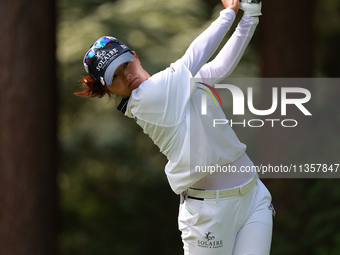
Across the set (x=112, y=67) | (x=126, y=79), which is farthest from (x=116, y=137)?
(x=112, y=67)

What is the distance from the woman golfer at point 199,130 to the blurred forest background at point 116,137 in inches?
106

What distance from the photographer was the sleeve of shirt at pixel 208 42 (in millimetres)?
3344

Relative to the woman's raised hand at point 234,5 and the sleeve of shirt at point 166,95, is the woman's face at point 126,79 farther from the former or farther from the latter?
the woman's raised hand at point 234,5

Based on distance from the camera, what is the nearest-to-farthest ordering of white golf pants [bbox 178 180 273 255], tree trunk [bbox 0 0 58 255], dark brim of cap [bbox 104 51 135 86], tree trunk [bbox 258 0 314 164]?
dark brim of cap [bbox 104 51 135 86] → white golf pants [bbox 178 180 273 255] → tree trunk [bbox 0 0 58 255] → tree trunk [bbox 258 0 314 164]

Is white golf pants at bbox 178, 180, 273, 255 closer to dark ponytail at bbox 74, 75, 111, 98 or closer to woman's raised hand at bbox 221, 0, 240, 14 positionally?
dark ponytail at bbox 74, 75, 111, 98

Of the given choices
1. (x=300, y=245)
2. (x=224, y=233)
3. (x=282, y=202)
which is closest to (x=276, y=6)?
(x=282, y=202)

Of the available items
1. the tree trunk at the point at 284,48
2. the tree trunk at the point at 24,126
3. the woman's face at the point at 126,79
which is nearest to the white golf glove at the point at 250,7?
the woman's face at the point at 126,79

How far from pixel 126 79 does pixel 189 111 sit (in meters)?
0.35

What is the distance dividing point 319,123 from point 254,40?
4.83 feet

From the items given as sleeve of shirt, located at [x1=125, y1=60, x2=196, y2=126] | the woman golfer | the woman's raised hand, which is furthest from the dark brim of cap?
the woman's raised hand

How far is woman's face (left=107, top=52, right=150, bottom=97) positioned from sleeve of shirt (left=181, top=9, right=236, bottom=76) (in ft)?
0.81

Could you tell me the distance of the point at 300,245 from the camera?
6223 mm

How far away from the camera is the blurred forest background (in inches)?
238

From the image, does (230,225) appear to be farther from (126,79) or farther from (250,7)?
(250,7)
